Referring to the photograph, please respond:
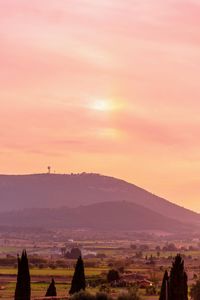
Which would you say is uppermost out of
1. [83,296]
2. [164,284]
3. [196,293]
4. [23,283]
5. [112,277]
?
[112,277]

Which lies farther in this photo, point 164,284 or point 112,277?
point 112,277

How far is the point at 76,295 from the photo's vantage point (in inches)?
2416

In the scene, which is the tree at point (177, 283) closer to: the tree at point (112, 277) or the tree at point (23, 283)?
the tree at point (23, 283)

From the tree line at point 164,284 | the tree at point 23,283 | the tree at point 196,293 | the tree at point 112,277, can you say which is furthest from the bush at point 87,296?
the tree at point 112,277

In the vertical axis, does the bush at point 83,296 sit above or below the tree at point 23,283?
below

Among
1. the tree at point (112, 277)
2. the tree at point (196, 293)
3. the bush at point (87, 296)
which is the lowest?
the bush at point (87, 296)

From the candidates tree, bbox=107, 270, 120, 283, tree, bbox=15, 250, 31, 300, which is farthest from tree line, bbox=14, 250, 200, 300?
tree, bbox=107, 270, 120, 283

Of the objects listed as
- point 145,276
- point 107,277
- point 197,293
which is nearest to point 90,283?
point 107,277

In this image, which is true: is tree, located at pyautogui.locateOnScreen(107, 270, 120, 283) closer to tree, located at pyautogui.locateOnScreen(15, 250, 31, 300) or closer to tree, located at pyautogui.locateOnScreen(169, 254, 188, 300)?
tree, located at pyautogui.locateOnScreen(15, 250, 31, 300)

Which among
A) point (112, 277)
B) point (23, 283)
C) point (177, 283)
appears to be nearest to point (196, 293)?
point (177, 283)

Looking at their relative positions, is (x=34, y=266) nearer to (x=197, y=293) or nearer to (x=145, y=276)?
(x=145, y=276)

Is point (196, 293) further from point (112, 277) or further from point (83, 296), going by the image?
point (112, 277)

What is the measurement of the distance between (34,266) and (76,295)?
8925 centimetres

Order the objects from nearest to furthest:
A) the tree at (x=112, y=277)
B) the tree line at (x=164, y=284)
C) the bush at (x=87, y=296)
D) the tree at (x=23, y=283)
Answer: the bush at (x=87, y=296) < the tree line at (x=164, y=284) < the tree at (x=23, y=283) < the tree at (x=112, y=277)
